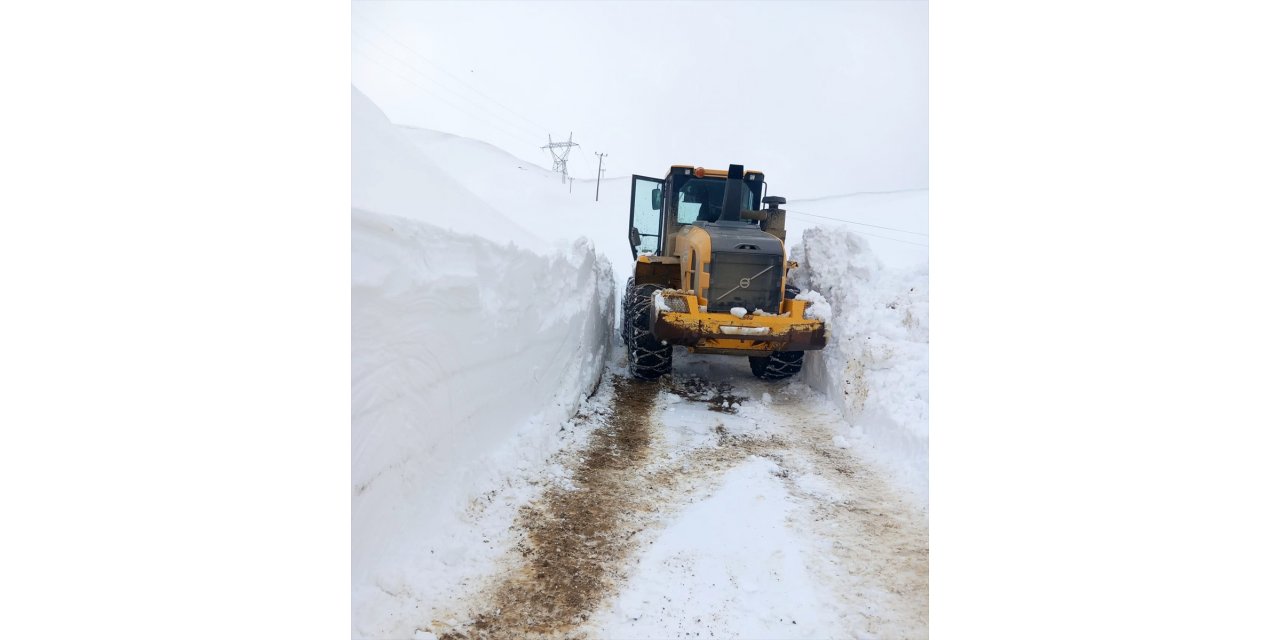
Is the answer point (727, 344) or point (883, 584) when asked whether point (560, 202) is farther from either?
point (883, 584)

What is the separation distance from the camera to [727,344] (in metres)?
6.16

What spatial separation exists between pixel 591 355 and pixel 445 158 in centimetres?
307

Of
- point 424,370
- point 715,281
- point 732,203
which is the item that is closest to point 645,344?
point 715,281

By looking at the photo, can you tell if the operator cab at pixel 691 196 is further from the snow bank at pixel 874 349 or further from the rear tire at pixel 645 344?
the rear tire at pixel 645 344

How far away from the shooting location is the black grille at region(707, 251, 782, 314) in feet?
20.4

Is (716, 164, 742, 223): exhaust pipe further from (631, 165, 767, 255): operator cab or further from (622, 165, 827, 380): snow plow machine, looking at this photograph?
(631, 165, 767, 255): operator cab

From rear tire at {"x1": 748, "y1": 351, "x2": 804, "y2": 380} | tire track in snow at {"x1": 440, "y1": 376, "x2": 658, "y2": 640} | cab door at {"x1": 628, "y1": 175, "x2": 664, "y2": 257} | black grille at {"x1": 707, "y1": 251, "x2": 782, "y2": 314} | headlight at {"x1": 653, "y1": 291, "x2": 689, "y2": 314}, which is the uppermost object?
cab door at {"x1": 628, "y1": 175, "x2": 664, "y2": 257}

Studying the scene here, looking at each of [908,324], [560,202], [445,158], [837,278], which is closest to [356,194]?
[445,158]

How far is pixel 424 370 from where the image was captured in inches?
113

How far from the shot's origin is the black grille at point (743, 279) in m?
6.23

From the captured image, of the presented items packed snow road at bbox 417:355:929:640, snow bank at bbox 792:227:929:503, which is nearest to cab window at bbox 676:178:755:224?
snow bank at bbox 792:227:929:503

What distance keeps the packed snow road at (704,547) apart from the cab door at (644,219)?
3703mm

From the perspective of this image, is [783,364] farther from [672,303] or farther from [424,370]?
[424,370]

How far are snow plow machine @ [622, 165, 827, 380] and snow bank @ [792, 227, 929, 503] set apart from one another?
1.31ft
